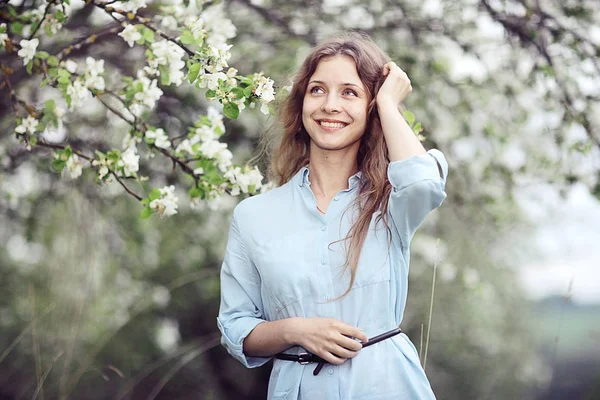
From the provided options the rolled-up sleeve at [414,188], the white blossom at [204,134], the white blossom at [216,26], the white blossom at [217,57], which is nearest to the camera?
the rolled-up sleeve at [414,188]

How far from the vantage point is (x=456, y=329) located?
7.04 meters

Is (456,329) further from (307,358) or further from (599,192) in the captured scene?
(307,358)

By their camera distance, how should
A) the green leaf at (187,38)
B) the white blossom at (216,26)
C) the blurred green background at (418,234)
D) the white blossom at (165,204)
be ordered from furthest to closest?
the blurred green background at (418,234) < the white blossom at (216,26) < the white blossom at (165,204) < the green leaf at (187,38)

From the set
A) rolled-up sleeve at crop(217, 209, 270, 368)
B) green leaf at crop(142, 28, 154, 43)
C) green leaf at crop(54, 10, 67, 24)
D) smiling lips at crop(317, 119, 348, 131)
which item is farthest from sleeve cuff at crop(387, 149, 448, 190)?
green leaf at crop(54, 10, 67, 24)

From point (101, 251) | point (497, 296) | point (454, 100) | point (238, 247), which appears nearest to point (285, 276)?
point (238, 247)

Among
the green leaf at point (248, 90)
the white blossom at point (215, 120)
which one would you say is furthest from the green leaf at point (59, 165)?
the green leaf at point (248, 90)

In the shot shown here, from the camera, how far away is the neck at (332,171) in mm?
2205

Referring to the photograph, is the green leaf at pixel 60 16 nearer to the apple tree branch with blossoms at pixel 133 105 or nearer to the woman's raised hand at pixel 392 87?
the apple tree branch with blossoms at pixel 133 105

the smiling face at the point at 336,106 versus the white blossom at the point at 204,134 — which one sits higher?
the smiling face at the point at 336,106

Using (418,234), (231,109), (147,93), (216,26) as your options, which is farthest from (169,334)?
(231,109)

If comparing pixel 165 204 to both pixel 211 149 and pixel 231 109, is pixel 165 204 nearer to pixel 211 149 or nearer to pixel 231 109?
pixel 211 149

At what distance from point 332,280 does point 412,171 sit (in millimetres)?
348

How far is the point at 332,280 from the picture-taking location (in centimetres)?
202

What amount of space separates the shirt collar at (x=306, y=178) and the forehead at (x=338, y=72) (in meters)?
0.25
